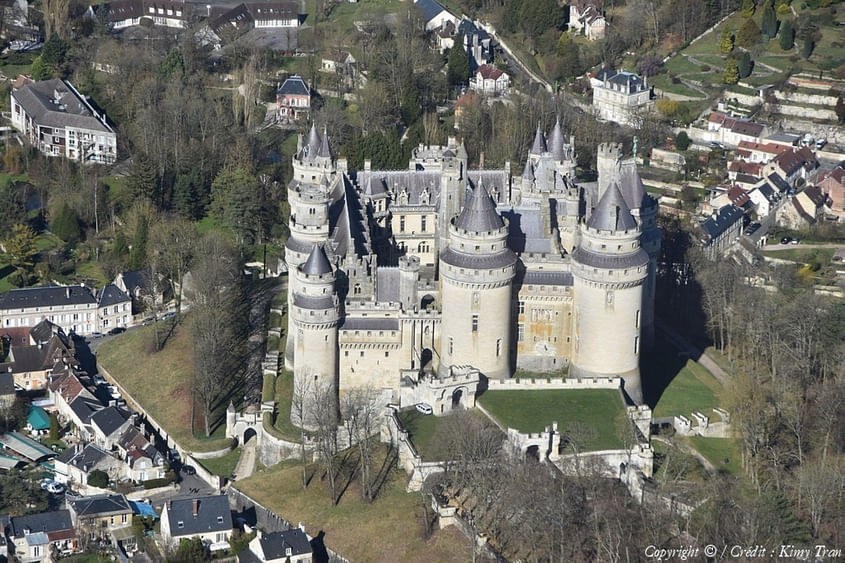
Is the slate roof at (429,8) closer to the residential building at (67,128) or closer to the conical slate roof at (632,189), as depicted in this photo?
the residential building at (67,128)

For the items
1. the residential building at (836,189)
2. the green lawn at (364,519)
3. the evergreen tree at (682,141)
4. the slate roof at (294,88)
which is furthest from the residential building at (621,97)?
the green lawn at (364,519)

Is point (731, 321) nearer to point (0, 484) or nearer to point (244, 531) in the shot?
point (244, 531)

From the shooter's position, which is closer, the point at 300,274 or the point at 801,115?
the point at 300,274

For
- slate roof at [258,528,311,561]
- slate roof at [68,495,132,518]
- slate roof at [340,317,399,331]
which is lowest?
slate roof at [68,495,132,518]

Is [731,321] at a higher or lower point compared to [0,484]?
higher

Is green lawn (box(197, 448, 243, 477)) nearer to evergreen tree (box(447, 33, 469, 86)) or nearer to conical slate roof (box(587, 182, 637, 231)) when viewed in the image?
conical slate roof (box(587, 182, 637, 231))

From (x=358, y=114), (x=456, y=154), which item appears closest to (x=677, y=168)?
(x=358, y=114)

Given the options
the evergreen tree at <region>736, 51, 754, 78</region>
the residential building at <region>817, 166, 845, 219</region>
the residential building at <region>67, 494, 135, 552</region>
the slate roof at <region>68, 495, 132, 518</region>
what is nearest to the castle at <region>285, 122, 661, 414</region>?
the slate roof at <region>68, 495, 132, 518</region>

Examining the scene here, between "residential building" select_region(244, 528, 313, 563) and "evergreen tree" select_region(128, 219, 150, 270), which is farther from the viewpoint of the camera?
"evergreen tree" select_region(128, 219, 150, 270)
